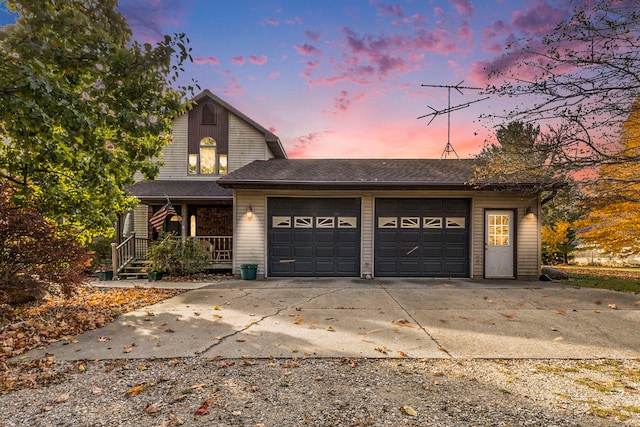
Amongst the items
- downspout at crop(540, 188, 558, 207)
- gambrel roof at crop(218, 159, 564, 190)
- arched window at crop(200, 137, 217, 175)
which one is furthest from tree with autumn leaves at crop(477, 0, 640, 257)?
arched window at crop(200, 137, 217, 175)

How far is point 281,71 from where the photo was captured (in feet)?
42.4

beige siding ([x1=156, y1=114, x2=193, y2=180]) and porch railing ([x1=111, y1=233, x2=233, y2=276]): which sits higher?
beige siding ([x1=156, y1=114, x2=193, y2=180])

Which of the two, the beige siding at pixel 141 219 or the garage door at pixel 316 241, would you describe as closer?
the garage door at pixel 316 241

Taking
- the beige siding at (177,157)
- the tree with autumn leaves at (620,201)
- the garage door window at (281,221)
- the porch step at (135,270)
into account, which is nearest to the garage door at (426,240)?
the garage door window at (281,221)

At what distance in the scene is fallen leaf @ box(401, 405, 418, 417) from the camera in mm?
2869

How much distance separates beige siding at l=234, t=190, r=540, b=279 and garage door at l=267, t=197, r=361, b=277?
0.89 ft

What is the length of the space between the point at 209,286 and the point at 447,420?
828cm

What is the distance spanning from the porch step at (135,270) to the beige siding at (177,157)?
4.06 m

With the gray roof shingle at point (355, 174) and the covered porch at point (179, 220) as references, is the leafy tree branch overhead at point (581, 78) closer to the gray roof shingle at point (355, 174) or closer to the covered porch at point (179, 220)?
the gray roof shingle at point (355, 174)

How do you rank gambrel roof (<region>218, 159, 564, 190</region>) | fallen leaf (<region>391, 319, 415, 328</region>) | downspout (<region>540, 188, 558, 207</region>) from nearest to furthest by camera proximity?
fallen leaf (<region>391, 319, 415, 328</region>) < downspout (<region>540, 188, 558, 207</region>) < gambrel roof (<region>218, 159, 564, 190</region>)

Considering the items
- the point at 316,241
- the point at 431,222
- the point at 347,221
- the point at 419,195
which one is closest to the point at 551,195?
the point at 431,222

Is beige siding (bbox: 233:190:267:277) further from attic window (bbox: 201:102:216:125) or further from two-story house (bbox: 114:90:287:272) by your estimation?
attic window (bbox: 201:102:216:125)

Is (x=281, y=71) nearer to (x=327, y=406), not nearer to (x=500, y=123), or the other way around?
(x=500, y=123)

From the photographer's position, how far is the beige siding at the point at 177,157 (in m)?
14.6
